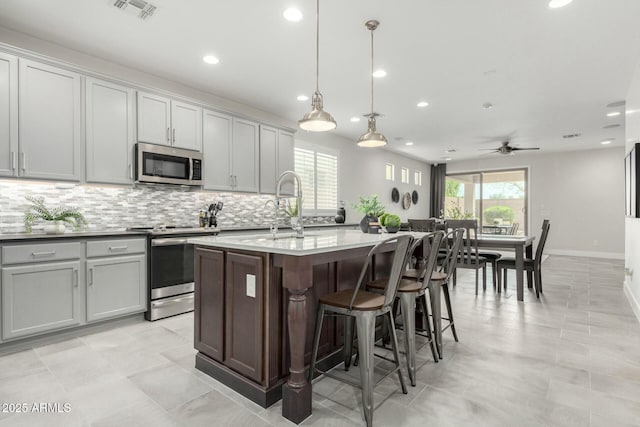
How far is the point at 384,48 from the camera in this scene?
11.3 feet

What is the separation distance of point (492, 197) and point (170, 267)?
963 centimetres

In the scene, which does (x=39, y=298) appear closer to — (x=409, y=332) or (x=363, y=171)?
(x=409, y=332)

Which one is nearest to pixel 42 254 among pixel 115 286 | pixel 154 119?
pixel 115 286

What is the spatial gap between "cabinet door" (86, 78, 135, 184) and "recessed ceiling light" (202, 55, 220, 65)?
0.87 m

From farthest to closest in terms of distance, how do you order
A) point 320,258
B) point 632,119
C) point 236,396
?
point 632,119, point 236,396, point 320,258

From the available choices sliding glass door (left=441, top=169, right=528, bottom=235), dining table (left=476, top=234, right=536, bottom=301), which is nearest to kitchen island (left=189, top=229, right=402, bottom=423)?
dining table (left=476, top=234, right=536, bottom=301)

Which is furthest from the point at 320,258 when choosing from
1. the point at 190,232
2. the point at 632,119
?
the point at 632,119

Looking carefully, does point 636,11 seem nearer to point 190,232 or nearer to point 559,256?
point 190,232

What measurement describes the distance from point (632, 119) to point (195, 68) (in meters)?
5.39

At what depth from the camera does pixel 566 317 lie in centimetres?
365

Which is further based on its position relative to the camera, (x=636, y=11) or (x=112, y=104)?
(x=112, y=104)

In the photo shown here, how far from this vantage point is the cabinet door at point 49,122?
298 cm

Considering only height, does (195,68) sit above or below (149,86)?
above

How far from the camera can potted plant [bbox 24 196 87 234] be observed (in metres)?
3.12
